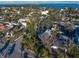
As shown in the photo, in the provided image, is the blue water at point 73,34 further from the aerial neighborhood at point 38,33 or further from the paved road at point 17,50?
the paved road at point 17,50

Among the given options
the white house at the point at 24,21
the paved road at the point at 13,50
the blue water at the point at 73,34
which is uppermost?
the white house at the point at 24,21

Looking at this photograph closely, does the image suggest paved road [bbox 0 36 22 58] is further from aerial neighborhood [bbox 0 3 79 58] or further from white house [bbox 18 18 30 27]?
white house [bbox 18 18 30 27]

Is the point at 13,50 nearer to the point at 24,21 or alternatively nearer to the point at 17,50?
the point at 17,50

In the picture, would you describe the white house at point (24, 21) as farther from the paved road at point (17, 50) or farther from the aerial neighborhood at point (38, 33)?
the paved road at point (17, 50)

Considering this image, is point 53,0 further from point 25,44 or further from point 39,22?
point 25,44

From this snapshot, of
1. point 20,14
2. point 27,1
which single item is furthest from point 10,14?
point 27,1

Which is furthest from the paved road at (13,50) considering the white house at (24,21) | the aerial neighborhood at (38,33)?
the white house at (24,21)

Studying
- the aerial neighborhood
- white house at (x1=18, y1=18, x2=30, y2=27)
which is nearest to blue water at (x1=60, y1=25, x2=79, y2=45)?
the aerial neighborhood

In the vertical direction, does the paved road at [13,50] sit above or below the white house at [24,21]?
below

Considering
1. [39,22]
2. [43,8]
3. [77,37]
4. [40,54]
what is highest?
[43,8]

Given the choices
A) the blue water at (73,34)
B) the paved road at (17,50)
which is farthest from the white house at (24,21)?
the blue water at (73,34)

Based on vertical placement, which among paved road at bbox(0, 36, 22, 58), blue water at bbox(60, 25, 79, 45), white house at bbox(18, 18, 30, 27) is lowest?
paved road at bbox(0, 36, 22, 58)
